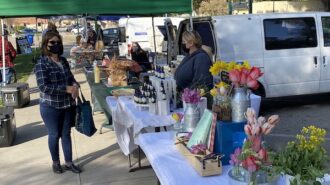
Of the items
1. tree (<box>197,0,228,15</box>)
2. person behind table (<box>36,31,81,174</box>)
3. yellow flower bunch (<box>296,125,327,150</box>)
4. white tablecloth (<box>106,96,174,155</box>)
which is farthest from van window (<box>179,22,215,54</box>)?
tree (<box>197,0,228,15</box>)

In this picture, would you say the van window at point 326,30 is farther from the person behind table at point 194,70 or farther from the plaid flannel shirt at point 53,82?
the plaid flannel shirt at point 53,82

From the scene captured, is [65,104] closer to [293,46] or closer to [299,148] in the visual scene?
[299,148]

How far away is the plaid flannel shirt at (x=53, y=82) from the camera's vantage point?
15.3ft

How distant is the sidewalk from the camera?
5043 millimetres

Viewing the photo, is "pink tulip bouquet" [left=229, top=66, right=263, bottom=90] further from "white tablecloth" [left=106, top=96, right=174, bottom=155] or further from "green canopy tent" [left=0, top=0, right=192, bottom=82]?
"green canopy tent" [left=0, top=0, right=192, bottom=82]

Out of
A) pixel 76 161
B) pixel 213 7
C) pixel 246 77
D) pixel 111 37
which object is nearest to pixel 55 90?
pixel 76 161

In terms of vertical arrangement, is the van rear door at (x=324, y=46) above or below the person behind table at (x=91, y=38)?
below

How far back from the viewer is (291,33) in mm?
8367

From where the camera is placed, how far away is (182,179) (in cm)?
248

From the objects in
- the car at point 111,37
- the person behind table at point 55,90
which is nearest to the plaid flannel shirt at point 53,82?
the person behind table at point 55,90

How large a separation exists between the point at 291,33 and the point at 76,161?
4.91m

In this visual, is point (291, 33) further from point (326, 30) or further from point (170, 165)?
point (170, 165)

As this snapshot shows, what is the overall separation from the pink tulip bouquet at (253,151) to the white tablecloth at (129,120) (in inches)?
73.0

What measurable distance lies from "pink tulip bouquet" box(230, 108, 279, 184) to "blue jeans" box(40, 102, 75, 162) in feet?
10.2
